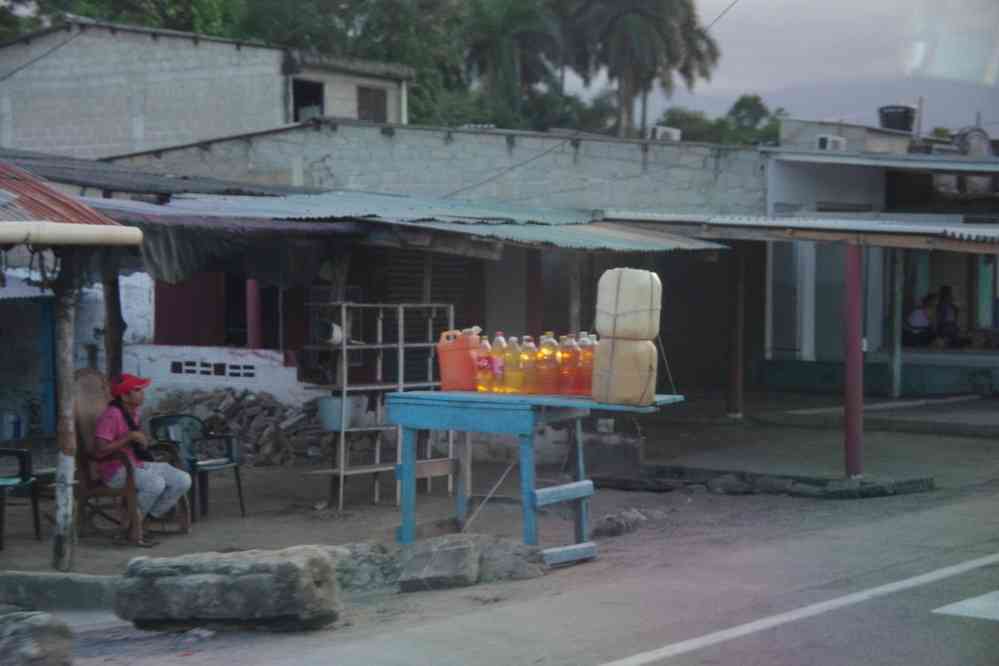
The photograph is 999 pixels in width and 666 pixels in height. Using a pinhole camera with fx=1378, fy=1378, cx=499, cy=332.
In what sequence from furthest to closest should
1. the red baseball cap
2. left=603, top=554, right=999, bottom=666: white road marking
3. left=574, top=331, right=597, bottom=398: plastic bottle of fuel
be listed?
the red baseball cap, left=574, top=331, right=597, bottom=398: plastic bottle of fuel, left=603, top=554, right=999, bottom=666: white road marking

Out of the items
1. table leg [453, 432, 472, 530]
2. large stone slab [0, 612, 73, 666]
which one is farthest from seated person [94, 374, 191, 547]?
large stone slab [0, 612, 73, 666]

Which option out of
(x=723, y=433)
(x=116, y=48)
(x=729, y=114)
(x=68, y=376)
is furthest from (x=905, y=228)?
(x=729, y=114)

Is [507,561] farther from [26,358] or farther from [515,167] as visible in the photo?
[515,167]

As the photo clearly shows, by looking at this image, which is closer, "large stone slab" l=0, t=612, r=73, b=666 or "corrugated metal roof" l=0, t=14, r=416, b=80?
"large stone slab" l=0, t=612, r=73, b=666

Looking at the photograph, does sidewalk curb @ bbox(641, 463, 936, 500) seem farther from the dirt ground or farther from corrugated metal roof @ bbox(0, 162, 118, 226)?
corrugated metal roof @ bbox(0, 162, 118, 226)

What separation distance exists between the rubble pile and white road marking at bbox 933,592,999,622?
337 inches

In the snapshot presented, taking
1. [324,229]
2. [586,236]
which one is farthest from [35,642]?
[586,236]

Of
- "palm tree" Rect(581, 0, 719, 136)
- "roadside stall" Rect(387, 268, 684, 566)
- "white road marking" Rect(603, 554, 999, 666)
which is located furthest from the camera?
"palm tree" Rect(581, 0, 719, 136)

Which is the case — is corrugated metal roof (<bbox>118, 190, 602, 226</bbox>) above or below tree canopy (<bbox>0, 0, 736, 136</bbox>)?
below

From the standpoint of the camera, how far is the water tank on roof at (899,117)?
2862 centimetres

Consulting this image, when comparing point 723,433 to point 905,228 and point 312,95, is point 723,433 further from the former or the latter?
point 312,95

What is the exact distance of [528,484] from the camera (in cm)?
954

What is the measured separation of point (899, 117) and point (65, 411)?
22.7m

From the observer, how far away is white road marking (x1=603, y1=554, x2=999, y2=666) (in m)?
6.87
